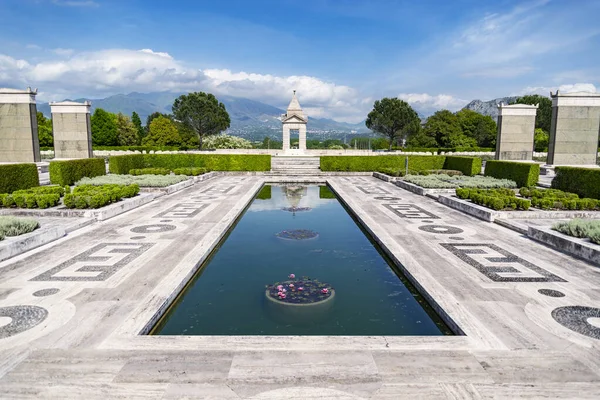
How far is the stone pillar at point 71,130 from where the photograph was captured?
27.8 m

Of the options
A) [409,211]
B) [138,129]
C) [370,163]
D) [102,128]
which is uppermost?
[138,129]

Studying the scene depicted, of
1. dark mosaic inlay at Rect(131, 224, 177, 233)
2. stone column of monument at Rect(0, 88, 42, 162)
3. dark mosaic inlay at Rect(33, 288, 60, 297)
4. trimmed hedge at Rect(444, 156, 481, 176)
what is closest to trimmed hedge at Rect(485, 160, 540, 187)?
trimmed hedge at Rect(444, 156, 481, 176)

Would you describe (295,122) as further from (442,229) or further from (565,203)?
(442,229)

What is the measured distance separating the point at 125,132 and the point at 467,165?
67.2 m

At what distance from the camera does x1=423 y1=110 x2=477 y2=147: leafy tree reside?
66.9m

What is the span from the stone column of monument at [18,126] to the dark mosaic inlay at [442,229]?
24.2m

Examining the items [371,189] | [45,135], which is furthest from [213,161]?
[45,135]

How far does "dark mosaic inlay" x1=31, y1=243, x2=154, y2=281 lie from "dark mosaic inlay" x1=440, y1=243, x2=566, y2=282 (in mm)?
7222

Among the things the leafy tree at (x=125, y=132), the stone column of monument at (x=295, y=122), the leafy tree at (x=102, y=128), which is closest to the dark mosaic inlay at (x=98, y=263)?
the stone column of monument at (x=295, y=122)

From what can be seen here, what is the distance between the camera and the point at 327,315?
6.26m

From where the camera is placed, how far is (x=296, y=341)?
5078 mm

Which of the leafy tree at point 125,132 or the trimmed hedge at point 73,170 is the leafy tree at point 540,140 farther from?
the leafy tree at point 125,132

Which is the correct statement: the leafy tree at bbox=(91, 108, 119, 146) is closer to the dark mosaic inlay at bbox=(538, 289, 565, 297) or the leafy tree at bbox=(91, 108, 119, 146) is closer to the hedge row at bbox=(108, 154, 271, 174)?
the hedge row at bbox=(108, 154, 271, 174)

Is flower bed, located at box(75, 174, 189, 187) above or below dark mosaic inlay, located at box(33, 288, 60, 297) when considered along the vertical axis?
above
